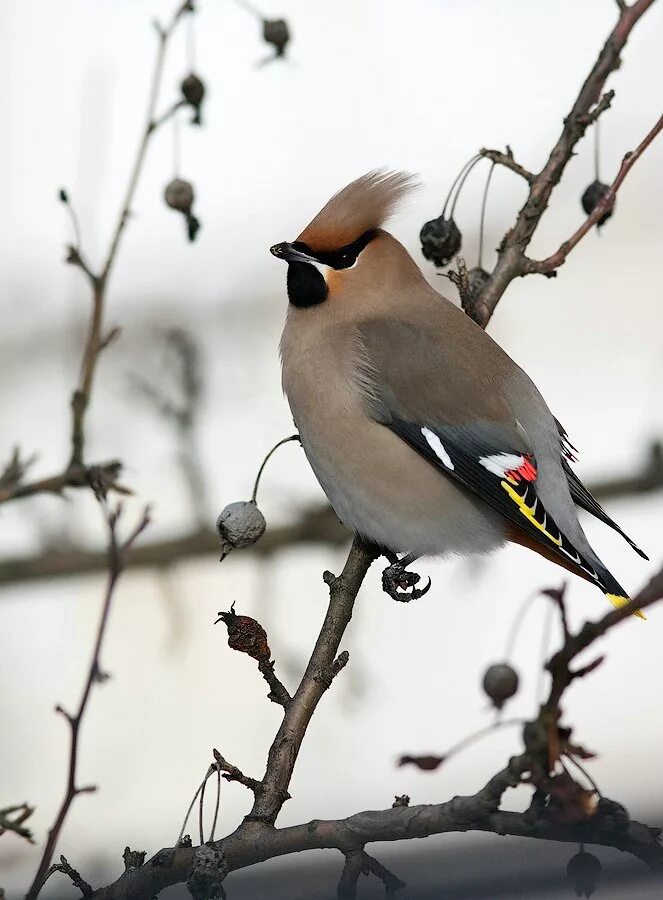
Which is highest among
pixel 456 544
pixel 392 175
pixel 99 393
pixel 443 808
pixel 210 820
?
pixel 99 393

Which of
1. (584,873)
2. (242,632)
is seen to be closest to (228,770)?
(242,632)

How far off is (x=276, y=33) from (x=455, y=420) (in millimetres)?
956

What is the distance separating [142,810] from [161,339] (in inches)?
74.3

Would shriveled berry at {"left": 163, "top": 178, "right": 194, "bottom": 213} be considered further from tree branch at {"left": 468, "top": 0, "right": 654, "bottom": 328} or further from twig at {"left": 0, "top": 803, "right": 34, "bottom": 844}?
twig at {"left": 0, "top": 803, "right": 34, "bottom": 844}

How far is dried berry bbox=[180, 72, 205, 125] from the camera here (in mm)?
2861

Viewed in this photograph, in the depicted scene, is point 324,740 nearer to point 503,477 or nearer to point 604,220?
point 503,477

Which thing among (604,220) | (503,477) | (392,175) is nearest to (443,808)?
(503,477)

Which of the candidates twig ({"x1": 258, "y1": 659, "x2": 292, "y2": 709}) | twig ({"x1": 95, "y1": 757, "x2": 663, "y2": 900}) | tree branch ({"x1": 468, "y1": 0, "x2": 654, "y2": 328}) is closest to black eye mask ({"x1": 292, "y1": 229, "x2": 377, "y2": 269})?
tree branch ({"x1": 468, "y1": 0, "x2": 654, "y2": 328})

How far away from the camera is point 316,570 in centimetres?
497

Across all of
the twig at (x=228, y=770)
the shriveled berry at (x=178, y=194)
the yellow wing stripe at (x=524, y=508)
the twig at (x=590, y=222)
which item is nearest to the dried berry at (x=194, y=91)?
the shriveled berry at (x=178, y=194)

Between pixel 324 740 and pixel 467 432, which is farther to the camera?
pixel 324 740

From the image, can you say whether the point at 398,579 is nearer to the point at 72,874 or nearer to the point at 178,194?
the point at 178,194

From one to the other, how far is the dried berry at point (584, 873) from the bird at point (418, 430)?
1.64m

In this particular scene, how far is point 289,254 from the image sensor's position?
310 cm
